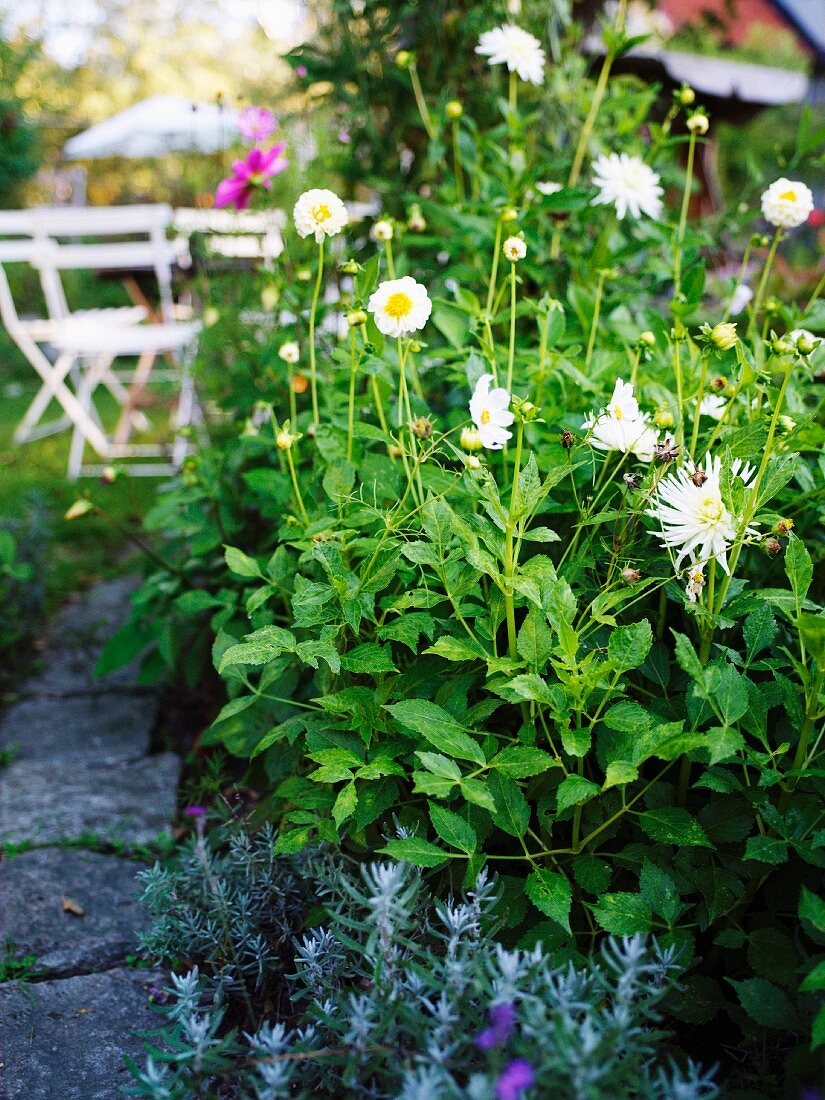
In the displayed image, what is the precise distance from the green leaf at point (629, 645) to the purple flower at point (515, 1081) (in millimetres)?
409

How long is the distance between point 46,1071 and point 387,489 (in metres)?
0.86

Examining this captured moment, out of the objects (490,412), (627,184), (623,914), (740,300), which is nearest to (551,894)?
(623,914)

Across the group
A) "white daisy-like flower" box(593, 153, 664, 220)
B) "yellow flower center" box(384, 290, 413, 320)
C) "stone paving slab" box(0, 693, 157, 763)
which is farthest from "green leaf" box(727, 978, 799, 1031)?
"stone paving slab" box(0, 693, 157, 763)

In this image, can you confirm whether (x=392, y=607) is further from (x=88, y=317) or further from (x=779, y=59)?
(x=779, y=59)

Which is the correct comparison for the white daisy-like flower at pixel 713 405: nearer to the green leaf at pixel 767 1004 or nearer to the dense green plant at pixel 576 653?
the dense green plant at pixel 576 653

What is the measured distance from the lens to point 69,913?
4.65ft

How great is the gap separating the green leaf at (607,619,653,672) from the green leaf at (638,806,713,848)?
0.18m

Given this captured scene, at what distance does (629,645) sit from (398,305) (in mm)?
492

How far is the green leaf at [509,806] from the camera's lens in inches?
39.1

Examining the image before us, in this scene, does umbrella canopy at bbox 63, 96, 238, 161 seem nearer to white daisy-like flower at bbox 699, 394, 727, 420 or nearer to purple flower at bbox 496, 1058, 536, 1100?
white daisy-like flower at bbox 699, 394, 727, 420

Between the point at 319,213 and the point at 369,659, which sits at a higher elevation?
the point at 319,213

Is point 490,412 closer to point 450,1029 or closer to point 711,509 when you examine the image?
point 711,509

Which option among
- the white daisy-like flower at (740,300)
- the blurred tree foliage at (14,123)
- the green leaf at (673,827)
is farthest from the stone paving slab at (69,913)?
the blurred tree foliage at (14,123)

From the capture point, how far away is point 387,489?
126 centimetres
